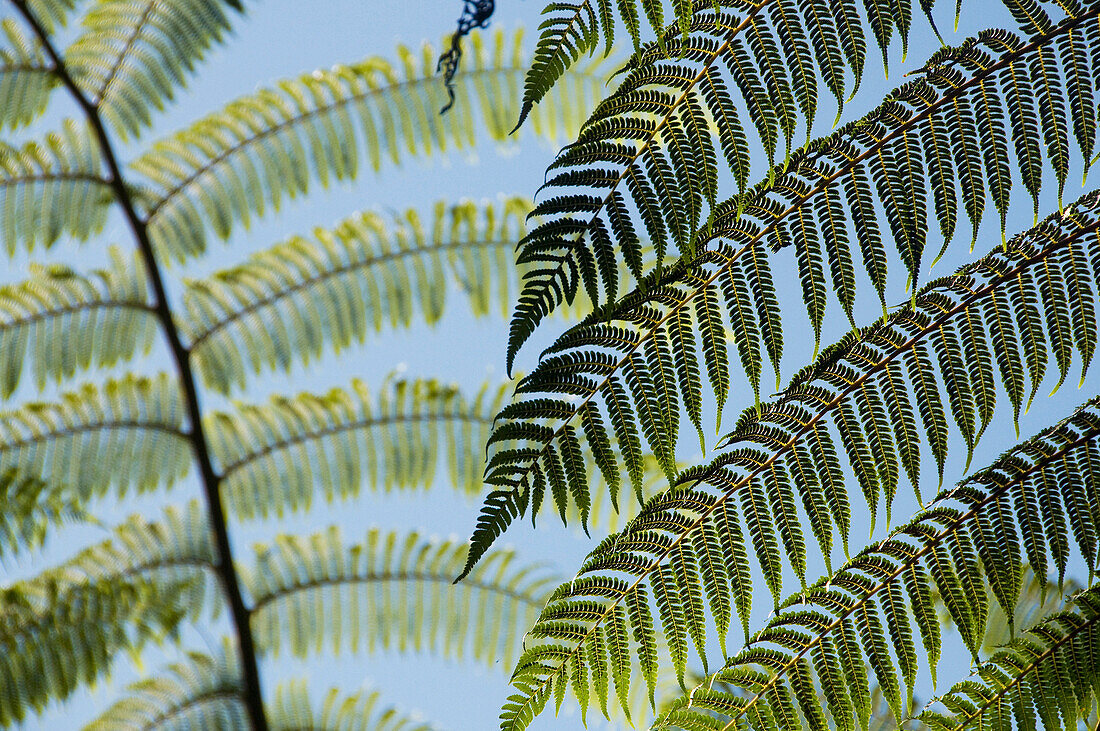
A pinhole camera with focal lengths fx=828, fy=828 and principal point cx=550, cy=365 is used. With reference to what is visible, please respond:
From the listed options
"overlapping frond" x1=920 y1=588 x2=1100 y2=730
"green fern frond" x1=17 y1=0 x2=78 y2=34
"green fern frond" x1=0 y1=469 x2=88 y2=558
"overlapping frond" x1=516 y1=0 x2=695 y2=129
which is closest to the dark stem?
"green fern frond" x1=17 y1=0 x2=78 y2=34

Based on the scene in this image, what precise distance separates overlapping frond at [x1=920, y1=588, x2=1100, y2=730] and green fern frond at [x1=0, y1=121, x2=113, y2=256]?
2.01m

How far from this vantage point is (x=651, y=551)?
1.25m

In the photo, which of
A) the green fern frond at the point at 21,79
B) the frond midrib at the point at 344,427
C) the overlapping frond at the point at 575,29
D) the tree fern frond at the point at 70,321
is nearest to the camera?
the overlapping frond at the point at 575,29

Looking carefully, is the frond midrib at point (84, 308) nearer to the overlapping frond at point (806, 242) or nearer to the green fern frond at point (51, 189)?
the green fern frond at point (51, 189)

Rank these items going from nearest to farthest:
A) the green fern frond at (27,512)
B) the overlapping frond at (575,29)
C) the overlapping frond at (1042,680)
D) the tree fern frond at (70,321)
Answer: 1. the overlapping frond at (575,29)
2. the overlapping frond at (1042,680)
3. the green fern frond at (27,512)
4. the tree fern frond at (70,321)

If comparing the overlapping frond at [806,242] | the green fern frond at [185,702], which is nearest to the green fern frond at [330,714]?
the green fern frond at [185,702]

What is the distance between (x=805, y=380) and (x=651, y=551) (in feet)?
1.14

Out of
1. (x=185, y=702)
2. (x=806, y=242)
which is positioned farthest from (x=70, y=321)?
(x=806, y=242)

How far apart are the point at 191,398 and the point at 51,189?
0.57 m

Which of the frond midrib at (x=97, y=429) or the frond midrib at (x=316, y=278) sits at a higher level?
the frond midrib at (x=316, y=278)

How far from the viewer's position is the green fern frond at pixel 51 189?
1872 millimetres

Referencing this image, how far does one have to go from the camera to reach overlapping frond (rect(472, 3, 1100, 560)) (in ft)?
3.82

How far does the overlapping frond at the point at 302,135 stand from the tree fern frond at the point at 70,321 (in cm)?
15

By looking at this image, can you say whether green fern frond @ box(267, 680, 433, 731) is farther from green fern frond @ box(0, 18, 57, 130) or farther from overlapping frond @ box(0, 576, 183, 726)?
green fern frond @ box(0, 18, 57, 130)
